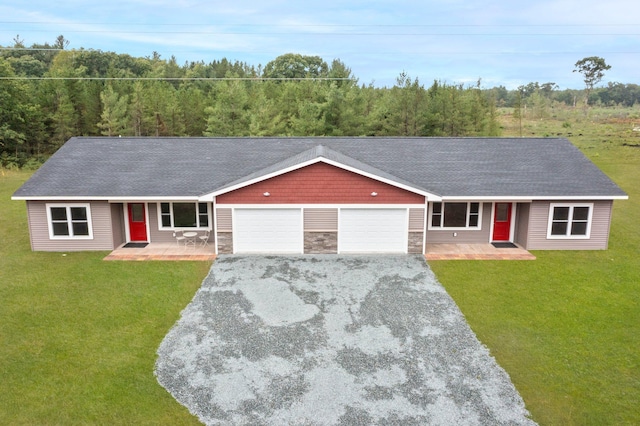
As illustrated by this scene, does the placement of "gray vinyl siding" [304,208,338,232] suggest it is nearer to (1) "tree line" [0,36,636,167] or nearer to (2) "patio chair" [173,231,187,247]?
(2) "patio chair" [173,231,187,247]

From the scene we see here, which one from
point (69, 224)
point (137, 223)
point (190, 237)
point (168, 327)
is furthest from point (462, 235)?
point (69, 224)

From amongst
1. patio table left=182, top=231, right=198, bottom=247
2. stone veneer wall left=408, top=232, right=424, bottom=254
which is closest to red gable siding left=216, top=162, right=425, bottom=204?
stone veneer wall left=408, top=232, right=424, bottom=254

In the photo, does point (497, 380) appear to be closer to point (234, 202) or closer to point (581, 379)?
point (581, 379)

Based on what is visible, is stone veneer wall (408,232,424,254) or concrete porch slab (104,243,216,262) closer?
concrete porch slab (104,243,216,262)

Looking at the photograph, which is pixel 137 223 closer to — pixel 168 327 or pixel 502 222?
pixel 168 327

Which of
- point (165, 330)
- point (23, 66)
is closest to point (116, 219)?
point (165, 330)

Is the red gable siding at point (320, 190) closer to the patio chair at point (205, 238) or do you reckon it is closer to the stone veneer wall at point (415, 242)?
the stone veneer wall at point (415, 242)

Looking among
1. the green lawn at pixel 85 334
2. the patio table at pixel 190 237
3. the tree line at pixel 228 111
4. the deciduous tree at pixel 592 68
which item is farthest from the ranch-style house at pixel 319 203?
the deciduous tree at pixel 592 68
